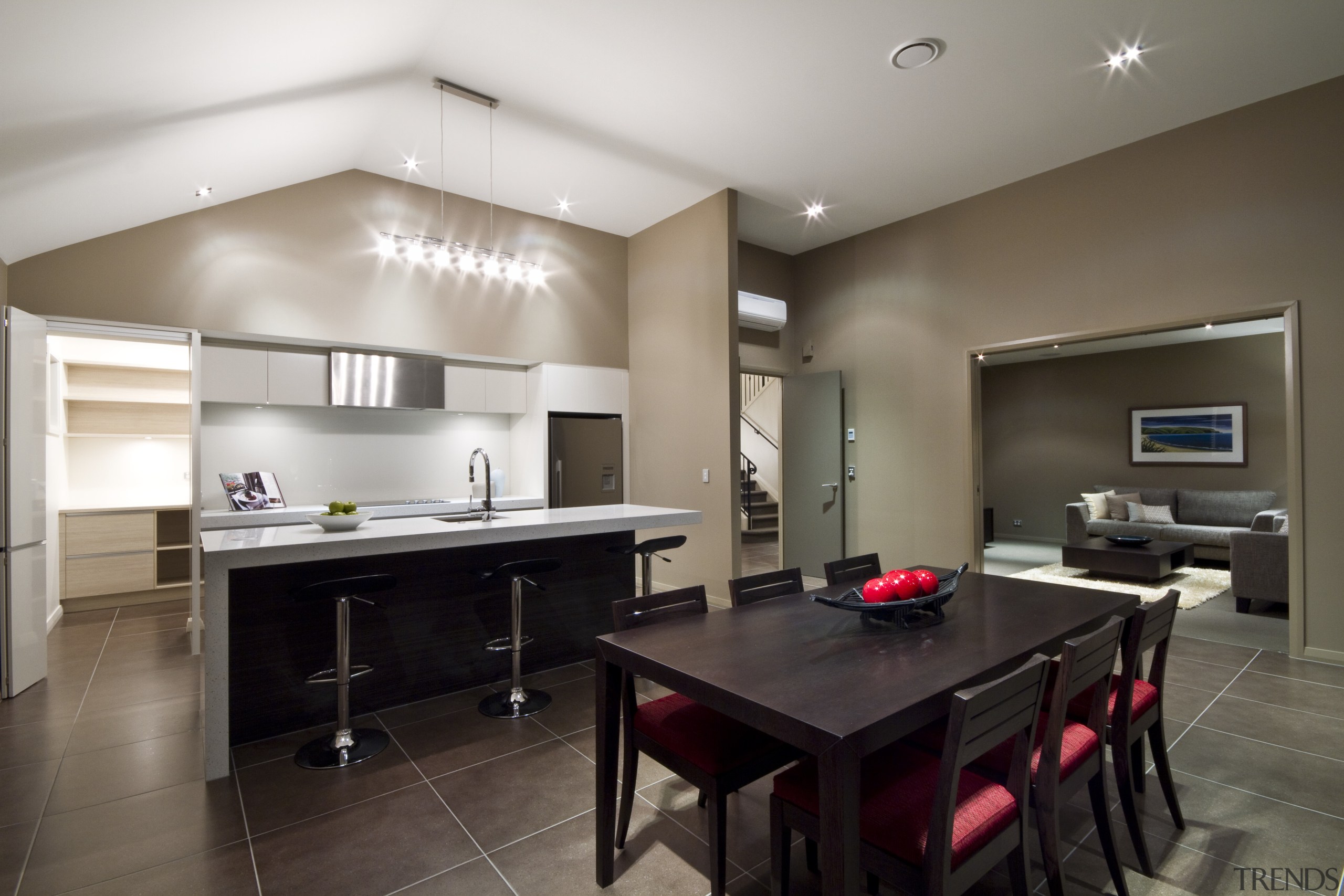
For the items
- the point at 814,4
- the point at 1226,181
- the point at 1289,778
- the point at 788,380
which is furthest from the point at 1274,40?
the point at 788,380

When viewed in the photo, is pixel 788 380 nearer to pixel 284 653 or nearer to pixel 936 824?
pixel 284 653

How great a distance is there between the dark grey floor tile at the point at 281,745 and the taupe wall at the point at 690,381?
2727 mm

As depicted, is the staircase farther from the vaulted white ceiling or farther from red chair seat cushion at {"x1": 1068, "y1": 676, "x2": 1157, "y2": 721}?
red chair seat cushion at {"x1": 1068, "y1": 676, "x2": 1157, "y2": 721}

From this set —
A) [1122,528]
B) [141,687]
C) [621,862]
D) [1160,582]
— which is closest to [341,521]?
[141,687]

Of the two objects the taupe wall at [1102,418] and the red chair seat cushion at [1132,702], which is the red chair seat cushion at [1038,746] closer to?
the red chair seat cushion at [1132,702]

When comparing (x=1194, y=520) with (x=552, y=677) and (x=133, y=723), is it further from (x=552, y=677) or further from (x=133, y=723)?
(x=133, y=723)

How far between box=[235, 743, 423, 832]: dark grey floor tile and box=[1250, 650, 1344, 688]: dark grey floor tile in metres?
4.58

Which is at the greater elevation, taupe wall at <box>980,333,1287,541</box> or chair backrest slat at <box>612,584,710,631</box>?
taupe wall at <box>980,333,1287,541</box>

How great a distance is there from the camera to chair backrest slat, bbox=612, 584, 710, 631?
2072 mm

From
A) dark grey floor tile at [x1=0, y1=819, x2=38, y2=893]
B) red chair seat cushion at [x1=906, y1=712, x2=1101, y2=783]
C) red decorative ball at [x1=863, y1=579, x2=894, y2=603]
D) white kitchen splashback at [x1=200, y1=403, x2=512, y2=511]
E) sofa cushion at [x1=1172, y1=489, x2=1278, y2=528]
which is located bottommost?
dark grey floor tile at [x1=0, y1=819, x2=38, y2=893]

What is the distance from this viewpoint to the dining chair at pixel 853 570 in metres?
2.77

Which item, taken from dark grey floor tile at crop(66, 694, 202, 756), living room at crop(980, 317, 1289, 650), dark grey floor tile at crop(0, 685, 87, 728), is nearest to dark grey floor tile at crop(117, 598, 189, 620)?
dark grey floor tile at crop(0, 685, 87, 728)

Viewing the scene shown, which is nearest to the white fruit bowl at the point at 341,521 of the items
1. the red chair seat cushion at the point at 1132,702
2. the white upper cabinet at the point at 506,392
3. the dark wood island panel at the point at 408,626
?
the dark wood island panel at the point at 408,626

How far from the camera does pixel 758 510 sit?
1003 centimetres
